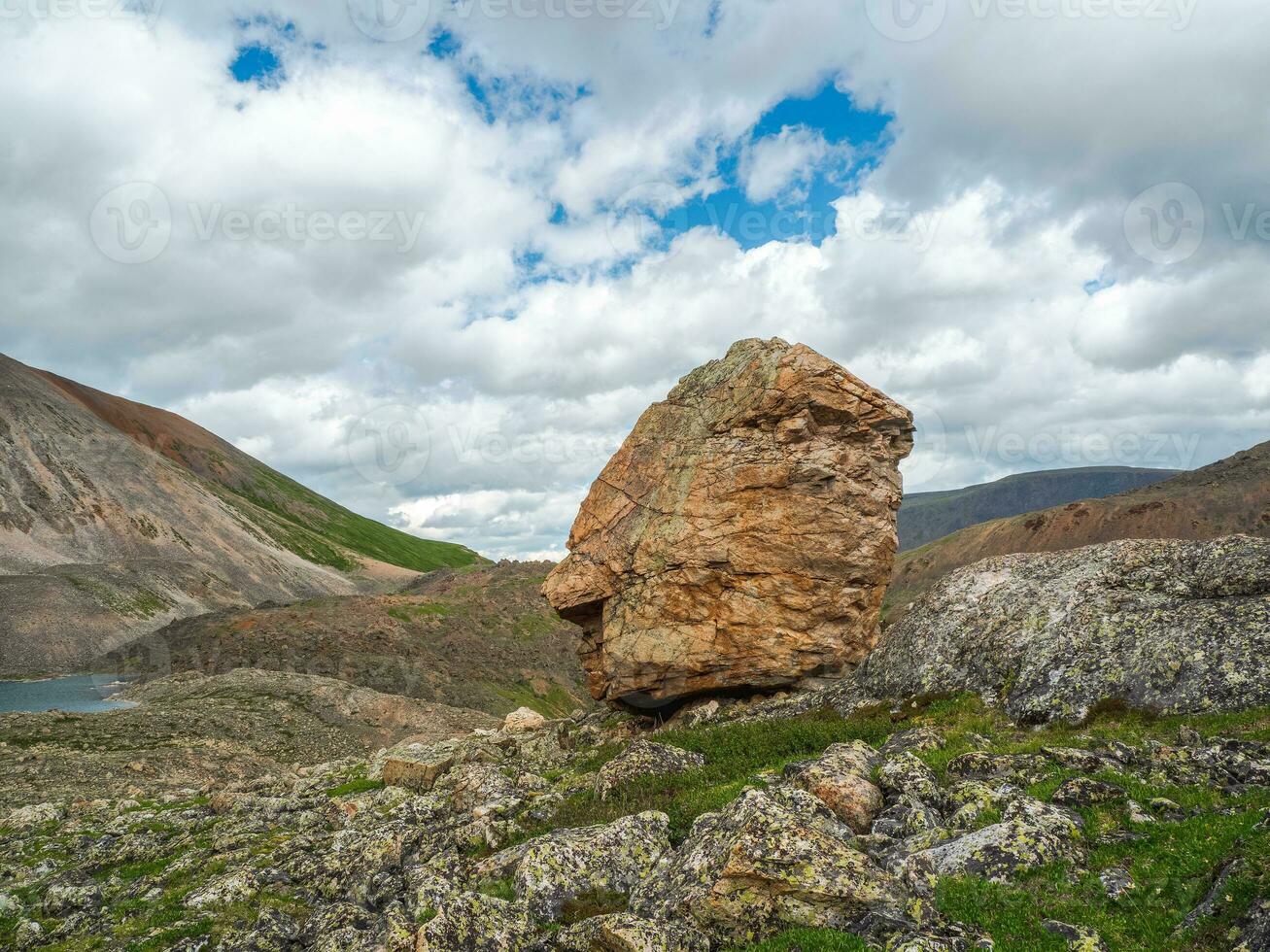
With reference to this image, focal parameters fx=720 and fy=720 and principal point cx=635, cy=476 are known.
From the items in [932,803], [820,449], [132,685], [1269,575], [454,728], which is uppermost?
[820,449]

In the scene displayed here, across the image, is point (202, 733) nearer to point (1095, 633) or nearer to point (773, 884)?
point (773, 884)

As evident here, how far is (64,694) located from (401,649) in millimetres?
42143

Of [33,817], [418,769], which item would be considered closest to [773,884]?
[418,769]

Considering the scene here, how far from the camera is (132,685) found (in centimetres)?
9200

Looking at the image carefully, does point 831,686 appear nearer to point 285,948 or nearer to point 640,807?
point 640,807

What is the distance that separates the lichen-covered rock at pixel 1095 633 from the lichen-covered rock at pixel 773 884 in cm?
1207

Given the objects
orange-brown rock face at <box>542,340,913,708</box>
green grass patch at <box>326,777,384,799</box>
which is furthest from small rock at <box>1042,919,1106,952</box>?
green grass patch at <box>326,777,384,799</box>

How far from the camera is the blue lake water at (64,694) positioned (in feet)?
267

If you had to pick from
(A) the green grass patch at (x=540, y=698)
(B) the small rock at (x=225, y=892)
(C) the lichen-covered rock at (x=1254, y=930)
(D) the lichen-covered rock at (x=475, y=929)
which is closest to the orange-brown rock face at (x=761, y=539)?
(B) the small rock at (x=225, y=892)

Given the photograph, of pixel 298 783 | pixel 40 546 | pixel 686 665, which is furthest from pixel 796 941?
pixel 40 546

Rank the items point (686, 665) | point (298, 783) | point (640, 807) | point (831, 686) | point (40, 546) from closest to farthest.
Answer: point (640, 807), point (831, 686), point (686, 665), point (298, 783), point (40, 546)

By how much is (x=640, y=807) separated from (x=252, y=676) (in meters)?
73.4

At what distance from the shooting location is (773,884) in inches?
480

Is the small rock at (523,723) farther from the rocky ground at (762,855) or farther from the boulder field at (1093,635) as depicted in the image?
the boulder field at (1093,635)
